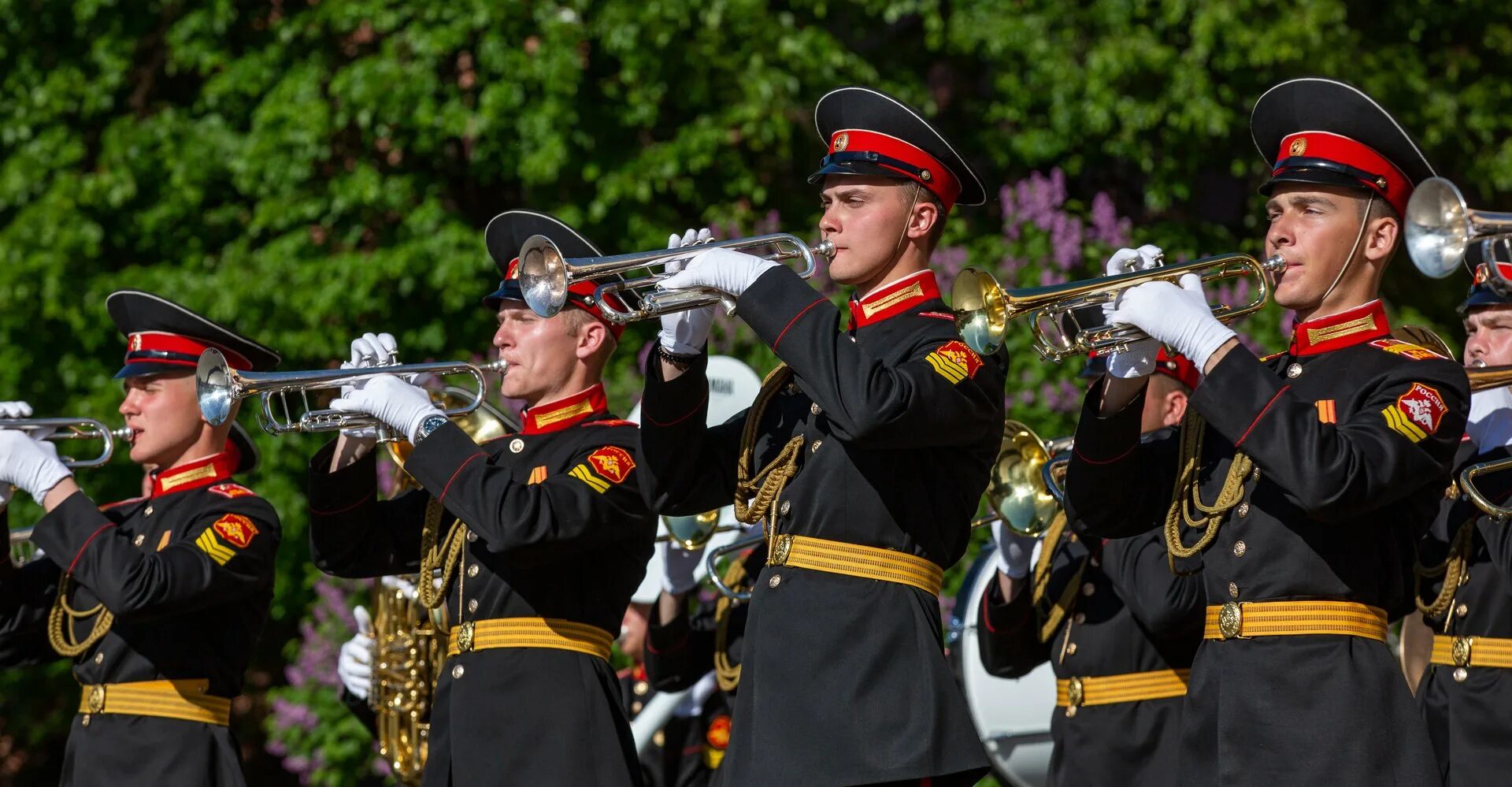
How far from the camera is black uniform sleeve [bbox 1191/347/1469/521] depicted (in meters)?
4.06

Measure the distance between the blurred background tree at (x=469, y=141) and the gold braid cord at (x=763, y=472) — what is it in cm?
528

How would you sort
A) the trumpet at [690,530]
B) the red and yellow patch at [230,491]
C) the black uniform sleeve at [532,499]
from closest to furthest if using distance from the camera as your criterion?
the black uniform sleeve at [532,499] → the red and yellow patch at [230,491] → the trumpet at [690,530]

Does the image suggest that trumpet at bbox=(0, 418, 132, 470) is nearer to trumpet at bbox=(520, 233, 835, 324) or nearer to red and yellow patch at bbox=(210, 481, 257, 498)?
red and yellow patch at bbox=(210, 481, 257, 498)

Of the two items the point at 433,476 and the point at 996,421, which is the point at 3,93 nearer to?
the point at 433,476

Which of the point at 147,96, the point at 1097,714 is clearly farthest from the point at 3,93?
the point at 1097,714

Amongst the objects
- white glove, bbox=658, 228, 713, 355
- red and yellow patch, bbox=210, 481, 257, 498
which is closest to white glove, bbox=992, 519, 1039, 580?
white glove, bbox=658, 228, 713, 355

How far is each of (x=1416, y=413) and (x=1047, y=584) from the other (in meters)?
2.29

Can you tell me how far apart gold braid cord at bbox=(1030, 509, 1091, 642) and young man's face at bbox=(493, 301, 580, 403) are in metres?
1.61

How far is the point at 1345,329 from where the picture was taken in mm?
4480

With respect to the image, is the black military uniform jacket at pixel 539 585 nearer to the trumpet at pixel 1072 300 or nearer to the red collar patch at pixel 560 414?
the red collar patch at pixel 560 414

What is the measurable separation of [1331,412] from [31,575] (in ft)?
14.6

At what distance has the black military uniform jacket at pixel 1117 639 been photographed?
5.79m

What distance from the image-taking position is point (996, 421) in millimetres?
4578

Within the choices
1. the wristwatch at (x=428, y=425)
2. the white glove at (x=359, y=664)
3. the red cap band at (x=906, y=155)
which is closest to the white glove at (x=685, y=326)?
the red cap band at (x=906, y=155)
